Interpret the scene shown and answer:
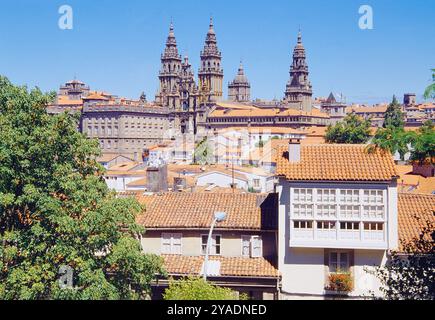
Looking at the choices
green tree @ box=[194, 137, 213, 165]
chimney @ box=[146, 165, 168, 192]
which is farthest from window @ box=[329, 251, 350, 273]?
green tree @ box=[194, 137, 213, 165]

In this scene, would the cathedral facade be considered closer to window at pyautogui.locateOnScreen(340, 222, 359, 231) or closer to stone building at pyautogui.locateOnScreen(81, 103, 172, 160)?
stone building at pyautogui.locateOnScreen(81, 103, 172, 160)

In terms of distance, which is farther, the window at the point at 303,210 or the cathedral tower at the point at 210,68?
the cathedral tower at the point at 210,68

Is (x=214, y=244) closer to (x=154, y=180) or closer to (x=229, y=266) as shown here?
(x=229, y=266)

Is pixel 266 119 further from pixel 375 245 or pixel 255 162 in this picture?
pixel 375 245

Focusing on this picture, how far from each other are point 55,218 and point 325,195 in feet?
28.1

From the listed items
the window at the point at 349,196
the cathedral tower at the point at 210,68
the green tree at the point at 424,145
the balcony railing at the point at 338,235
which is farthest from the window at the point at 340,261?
the cathedral tower at the point at 210,68

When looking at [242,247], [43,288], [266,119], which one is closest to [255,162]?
[266,119]

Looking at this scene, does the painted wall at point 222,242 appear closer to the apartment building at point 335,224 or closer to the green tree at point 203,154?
the apartment building at point 335,224

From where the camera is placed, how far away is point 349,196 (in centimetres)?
2066

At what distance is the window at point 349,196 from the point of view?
2062cm

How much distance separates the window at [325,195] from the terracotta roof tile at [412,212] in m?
2.50

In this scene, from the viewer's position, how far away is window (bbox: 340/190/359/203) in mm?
20625

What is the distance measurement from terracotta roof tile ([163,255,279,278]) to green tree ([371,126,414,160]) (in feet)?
31.9

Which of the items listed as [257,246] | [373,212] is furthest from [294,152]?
[257,246]
